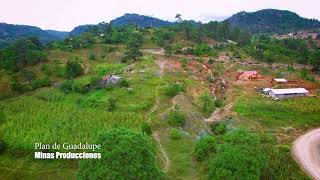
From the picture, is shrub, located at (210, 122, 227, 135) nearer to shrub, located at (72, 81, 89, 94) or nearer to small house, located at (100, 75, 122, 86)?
small house, located at (100, 75, 122, 86)

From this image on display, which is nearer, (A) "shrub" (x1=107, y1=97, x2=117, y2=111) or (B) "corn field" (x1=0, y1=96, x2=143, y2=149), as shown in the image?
(B) "corn field" (x1=0, y1=96, x2=143, y2=149)

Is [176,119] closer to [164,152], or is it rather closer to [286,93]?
[164,152]

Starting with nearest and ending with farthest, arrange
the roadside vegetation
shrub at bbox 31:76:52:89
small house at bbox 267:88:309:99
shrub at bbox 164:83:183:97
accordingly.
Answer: the roadside vegetation
shrub at bbox 164:83:183:97
small house at bbox 267:88:309:99
shrub at bbox 31:76:52:89

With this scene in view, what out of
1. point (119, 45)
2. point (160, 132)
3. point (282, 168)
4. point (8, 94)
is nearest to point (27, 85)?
point (8, 94)

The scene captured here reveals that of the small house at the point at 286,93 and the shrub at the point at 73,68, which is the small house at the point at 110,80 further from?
the small house at the point at 286,93

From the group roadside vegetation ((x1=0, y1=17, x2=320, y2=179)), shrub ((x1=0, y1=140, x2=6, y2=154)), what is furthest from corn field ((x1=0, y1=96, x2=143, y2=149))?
shrub ((x1=0, y1=140, x2=6, y2=154))

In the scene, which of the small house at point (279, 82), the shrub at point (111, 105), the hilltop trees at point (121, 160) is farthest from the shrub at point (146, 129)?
the small house at point (279, 82)

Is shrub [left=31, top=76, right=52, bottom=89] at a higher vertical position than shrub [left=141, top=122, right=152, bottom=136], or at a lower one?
higher

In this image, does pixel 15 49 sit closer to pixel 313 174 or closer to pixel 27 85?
pixel 27 85
